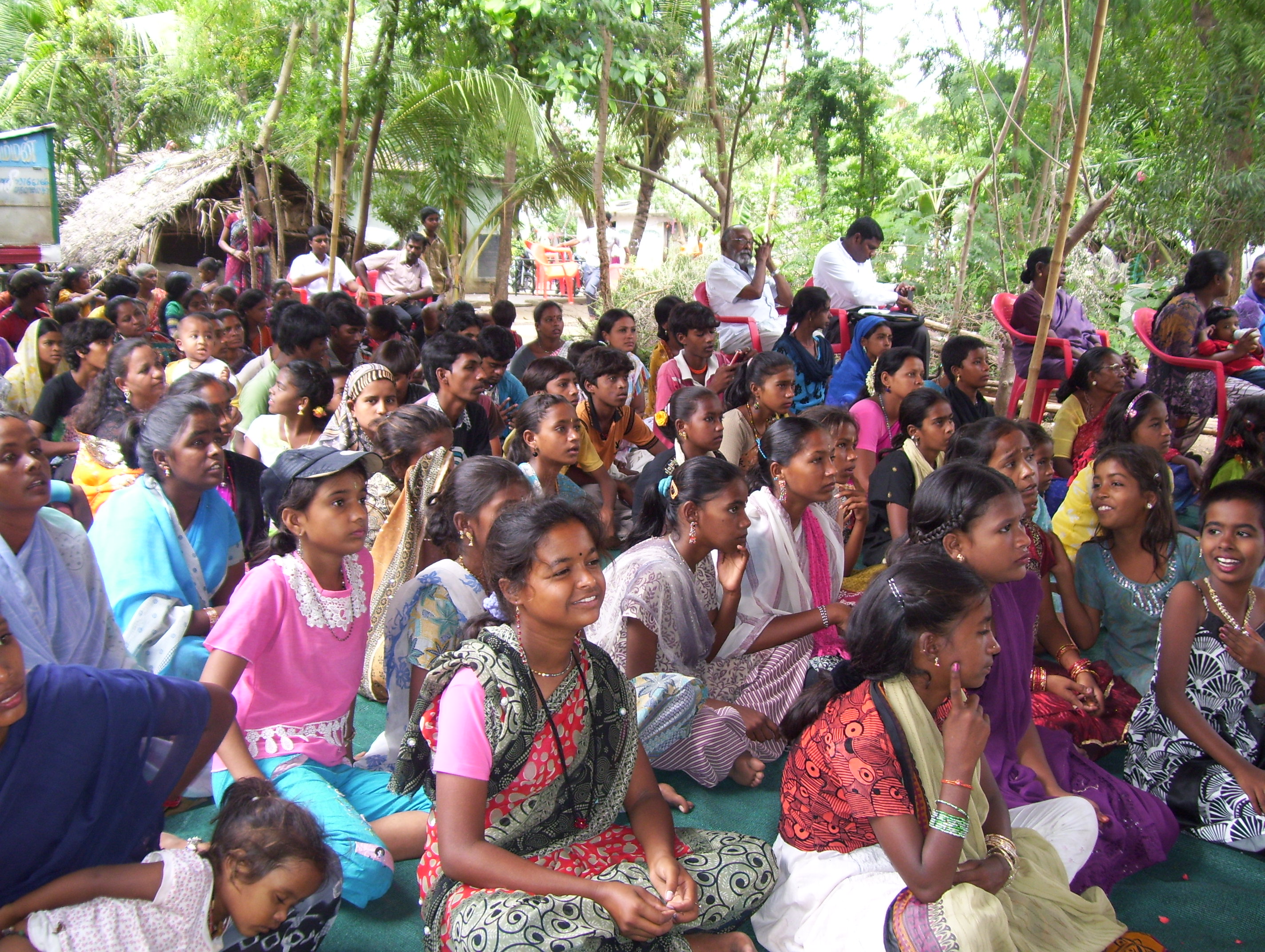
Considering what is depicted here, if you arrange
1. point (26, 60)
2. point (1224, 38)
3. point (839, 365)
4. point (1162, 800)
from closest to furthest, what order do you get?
point (1162, 800), point (839, 365), point (1224, 38), point (26, 60)

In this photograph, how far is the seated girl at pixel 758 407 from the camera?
4.68m

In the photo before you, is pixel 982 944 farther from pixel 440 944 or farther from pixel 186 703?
pixel 186 703

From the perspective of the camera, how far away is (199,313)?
5.34 meters

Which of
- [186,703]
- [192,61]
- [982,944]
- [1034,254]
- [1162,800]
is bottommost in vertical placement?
[1162,800]

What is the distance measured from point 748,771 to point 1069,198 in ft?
9.13

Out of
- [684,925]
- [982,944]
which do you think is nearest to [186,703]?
[684,925]

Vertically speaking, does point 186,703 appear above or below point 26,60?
below

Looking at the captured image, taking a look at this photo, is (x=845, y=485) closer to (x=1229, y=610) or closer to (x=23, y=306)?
(x=1229, y=610)

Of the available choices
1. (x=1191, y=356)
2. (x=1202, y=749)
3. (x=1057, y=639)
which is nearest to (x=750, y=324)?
(x=1191, y=356)

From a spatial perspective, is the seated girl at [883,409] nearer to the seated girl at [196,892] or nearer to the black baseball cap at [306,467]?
the black baseball cap at [306,467]

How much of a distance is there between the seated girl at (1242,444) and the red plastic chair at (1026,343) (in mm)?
1406

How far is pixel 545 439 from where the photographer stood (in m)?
3.73

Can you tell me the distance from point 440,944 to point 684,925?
1.60 feet

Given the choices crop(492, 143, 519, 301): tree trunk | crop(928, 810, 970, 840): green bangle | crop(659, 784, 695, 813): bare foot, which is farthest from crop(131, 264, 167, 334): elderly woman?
crop(928, 810, 970, 840): green bangle
